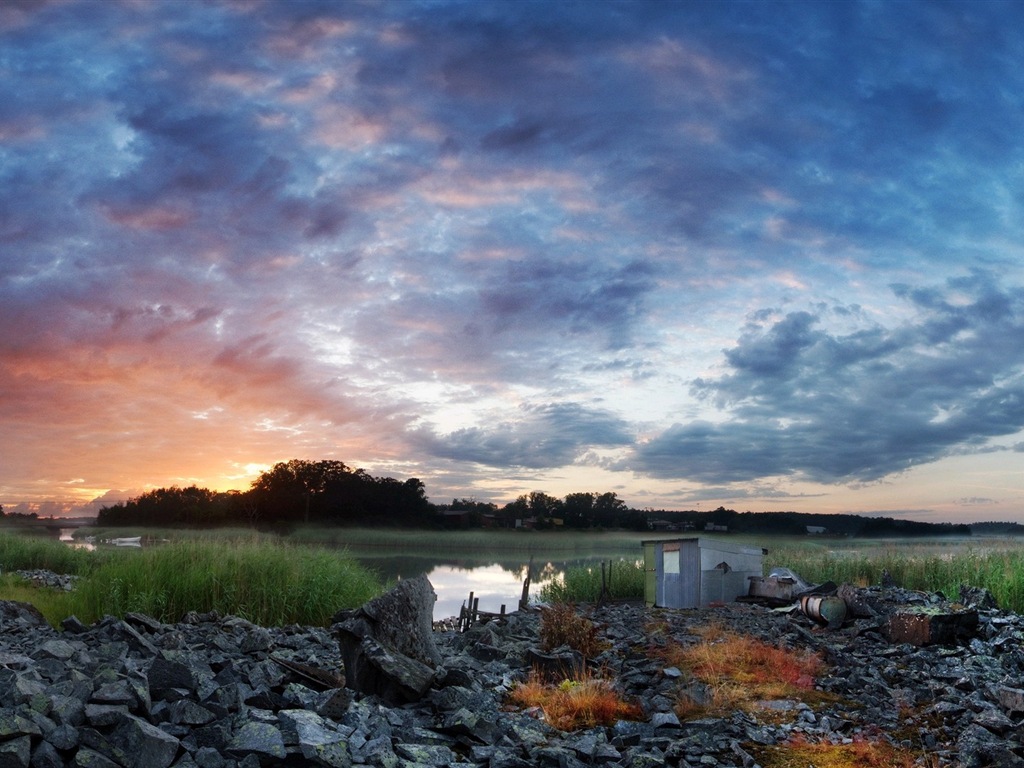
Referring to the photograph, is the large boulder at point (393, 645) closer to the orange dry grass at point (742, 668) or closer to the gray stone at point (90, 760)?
the orange dry grass at point (742, 668)

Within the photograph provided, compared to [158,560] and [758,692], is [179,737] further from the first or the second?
[158,560]

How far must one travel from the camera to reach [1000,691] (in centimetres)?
1245

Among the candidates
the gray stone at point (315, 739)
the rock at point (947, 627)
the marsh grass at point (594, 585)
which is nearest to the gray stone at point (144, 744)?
the gray stone at point (315, 739)

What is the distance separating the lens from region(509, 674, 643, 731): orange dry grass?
39.0ft

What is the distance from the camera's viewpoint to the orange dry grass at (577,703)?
39.0 ft

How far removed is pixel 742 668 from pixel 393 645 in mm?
7100

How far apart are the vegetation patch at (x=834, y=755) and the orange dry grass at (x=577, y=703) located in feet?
6.85

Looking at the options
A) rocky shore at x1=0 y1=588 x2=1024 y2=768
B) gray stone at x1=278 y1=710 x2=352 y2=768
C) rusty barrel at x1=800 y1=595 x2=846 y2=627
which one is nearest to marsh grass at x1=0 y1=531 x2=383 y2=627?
rocky shore at x1=0 y1=588 x2=1024 y2=768

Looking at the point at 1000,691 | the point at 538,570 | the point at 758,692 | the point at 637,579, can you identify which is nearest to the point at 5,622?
the point at 758,692

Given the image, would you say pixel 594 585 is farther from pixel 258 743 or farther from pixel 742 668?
pixel 258 743

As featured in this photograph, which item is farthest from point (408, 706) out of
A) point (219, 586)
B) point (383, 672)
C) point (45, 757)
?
point (219, 586)

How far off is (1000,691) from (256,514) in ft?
268

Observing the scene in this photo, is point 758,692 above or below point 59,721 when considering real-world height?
below

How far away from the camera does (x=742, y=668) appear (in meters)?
15.5
